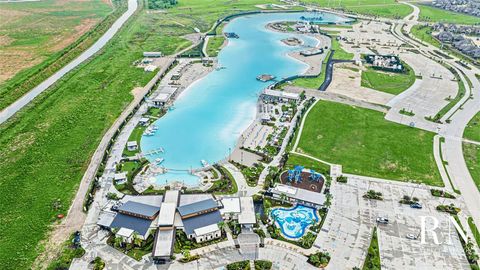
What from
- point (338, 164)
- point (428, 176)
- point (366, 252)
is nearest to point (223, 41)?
point (338, 164)

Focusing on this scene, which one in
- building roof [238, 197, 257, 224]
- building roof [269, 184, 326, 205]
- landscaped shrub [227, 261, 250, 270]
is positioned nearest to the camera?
landscaped shrub [227, 261, 250, 270]

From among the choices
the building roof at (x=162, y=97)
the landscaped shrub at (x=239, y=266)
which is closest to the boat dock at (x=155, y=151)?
the building roof at (x=162, y=97)

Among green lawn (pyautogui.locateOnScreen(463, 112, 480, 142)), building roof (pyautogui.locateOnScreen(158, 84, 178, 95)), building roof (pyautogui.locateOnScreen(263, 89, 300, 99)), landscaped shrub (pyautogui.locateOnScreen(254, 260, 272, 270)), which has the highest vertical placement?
building roof (pyautogui.locateOnScreen(263, 89, 300, 99))

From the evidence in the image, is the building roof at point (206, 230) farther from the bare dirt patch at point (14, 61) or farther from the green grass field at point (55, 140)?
the bare dirt patch at point (14, 61)

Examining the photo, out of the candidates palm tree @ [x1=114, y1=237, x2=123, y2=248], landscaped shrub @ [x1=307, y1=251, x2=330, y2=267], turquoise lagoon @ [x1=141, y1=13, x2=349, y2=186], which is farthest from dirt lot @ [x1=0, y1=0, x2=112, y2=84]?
landscaped shrub @ [x1=307, y1=251, x2=330, y2=267]

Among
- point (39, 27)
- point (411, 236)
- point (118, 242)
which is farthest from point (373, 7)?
point (118, 242)

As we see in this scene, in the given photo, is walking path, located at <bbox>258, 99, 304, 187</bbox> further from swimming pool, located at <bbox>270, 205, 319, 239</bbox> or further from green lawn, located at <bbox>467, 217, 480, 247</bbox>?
green lawn, located at <bbox>467, 217, 480, 247</bbox>
